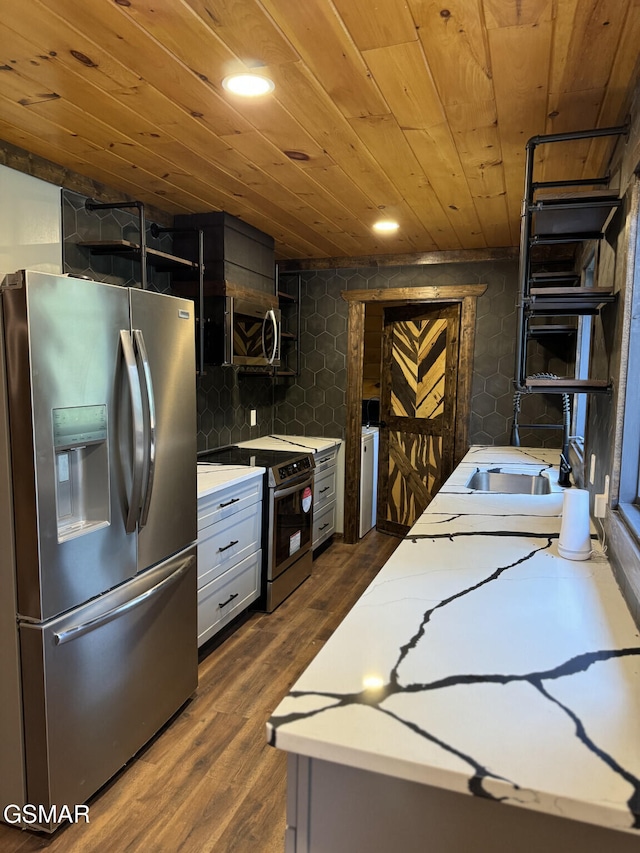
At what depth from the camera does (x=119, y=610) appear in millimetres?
1881

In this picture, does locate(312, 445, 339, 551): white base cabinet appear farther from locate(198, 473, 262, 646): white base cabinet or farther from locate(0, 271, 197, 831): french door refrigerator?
locate(0, 271, 197, 831): french door refrigerator

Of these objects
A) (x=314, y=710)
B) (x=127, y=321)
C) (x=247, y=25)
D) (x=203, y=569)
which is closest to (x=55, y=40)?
(x=247, y=25)

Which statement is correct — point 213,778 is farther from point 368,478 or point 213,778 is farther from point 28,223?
point 368,478

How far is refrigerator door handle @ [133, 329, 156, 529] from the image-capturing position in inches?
75.8

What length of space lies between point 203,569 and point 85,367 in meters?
1.29

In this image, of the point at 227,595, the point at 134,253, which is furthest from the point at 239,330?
the point at 227,595

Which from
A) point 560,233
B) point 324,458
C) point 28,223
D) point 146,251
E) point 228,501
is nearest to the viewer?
point 560,233

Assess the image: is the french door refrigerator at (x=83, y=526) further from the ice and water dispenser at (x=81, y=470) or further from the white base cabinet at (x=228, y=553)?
the white base cabinet at (x=228, y=553)

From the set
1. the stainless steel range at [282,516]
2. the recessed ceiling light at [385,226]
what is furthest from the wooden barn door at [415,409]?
the stainless steel range at [282,516]

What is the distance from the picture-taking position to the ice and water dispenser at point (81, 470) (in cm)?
168

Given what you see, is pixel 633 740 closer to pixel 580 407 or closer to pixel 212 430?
pixel 580 407

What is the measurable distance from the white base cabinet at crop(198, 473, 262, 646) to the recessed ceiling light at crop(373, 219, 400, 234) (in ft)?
5.43

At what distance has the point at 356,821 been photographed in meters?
0.88

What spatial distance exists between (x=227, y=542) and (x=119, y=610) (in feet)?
3.39
